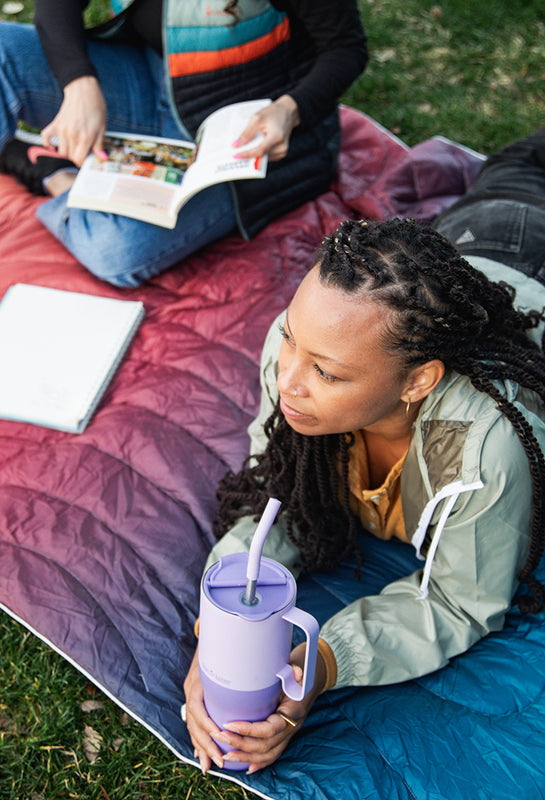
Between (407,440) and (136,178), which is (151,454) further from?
(136,178)

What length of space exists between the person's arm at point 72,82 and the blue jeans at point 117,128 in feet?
0.49

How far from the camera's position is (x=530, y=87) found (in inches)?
165

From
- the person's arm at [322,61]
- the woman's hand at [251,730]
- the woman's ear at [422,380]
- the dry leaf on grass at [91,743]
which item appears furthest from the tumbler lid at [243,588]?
the person's arm at [322,61]

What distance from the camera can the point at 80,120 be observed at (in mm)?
2736

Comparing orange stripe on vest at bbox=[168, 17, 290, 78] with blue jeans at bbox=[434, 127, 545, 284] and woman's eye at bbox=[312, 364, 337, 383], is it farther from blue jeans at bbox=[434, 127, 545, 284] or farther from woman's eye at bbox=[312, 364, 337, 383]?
woman's eye at bbox=[312, 364, 337, 383]

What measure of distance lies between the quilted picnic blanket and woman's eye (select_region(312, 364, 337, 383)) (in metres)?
0.69

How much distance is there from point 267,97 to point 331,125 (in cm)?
30

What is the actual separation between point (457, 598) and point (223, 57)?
211cm

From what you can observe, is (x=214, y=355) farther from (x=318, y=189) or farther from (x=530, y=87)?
(x=530, y=87)

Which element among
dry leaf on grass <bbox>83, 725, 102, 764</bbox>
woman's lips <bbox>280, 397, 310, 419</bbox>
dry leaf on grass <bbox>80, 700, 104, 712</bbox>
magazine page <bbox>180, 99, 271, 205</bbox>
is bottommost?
dry leaf on grass <bbox>83, 725, 102, 764</bbox>

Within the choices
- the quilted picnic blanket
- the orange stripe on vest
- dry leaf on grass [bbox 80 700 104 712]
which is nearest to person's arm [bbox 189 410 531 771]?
the quilted picnic blanket

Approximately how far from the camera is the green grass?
1.77 metres

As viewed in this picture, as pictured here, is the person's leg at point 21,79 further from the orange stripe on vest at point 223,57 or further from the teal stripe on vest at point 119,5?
the orange stripe on vest at point 223,57

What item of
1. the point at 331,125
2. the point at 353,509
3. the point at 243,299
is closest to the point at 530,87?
the point at 331,125
